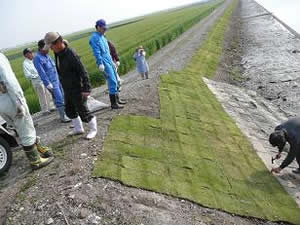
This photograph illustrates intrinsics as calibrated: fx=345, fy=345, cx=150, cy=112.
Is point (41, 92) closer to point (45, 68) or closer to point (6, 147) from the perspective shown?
point (45, 68)

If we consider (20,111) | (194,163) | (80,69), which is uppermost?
(80,69)

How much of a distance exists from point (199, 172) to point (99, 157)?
2.21 meters

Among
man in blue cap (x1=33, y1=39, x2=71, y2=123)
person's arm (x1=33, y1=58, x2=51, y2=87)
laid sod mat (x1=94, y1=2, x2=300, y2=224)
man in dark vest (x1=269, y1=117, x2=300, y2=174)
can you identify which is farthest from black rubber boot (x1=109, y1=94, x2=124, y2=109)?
man in dark vest (x1=269, y1=117, x2=300, y2=174)

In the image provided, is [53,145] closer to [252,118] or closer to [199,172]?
[199,172]

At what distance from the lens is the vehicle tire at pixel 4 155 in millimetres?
6500

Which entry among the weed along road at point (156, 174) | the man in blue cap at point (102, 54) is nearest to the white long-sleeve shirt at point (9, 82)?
the weed along road at point (156, 174)

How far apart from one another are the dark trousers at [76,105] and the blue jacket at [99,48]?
1828 millimetres

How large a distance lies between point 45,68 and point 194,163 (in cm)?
480

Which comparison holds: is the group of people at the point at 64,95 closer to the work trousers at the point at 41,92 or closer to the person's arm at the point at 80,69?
the person's arm at the point at 80,69

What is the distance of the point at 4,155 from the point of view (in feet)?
21.5

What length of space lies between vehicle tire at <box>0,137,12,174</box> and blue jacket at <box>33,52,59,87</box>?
3104mm

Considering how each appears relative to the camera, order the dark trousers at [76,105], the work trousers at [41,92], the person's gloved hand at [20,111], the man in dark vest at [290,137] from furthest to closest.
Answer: the work trousers at [41,92] < the man in dark vest at [290,137] < the dark trousers at [76,105] < the person's gloved hand at [20,111]

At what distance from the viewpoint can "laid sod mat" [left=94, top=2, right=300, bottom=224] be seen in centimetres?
661

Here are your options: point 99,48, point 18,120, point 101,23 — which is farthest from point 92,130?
point 101,23
